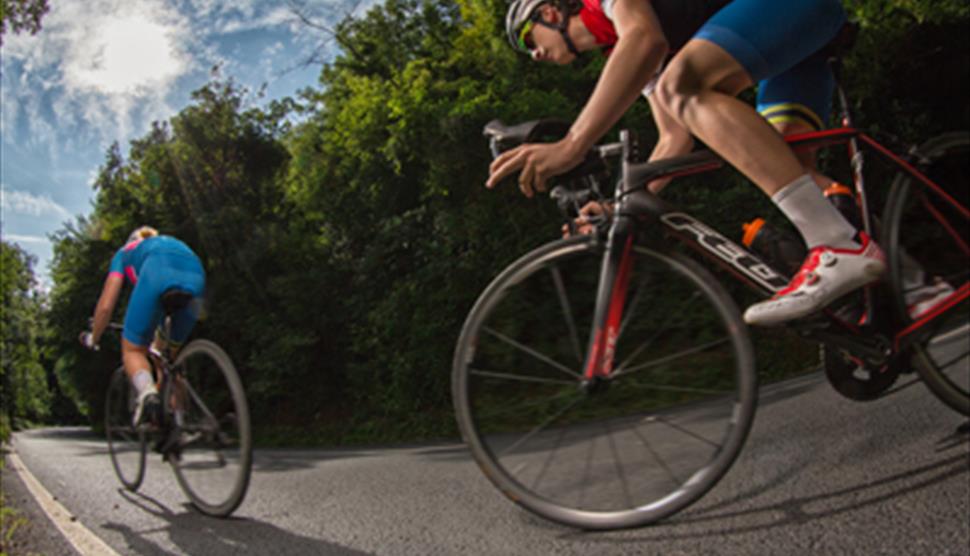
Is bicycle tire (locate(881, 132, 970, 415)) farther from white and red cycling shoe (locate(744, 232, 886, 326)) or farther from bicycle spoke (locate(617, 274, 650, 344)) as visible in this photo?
bicycle spoke (locate(617, 274, 650, 344))

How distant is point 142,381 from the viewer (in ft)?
7.20

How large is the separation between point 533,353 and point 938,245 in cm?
74

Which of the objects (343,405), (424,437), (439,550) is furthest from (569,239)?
(343,405)

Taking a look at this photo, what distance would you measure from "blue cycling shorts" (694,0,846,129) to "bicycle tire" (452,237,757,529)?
0.87ft

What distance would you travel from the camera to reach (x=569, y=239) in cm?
76

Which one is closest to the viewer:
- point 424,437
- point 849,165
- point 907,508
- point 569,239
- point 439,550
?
point 569,239

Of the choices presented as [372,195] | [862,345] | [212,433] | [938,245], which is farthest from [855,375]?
[212,433]

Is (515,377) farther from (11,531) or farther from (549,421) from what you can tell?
(11,531)

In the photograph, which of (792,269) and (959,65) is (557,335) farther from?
(959,65)

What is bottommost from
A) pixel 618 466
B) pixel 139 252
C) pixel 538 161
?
pixel 618 466

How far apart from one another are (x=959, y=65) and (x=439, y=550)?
178 cm

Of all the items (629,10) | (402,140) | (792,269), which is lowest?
A: (792,269)

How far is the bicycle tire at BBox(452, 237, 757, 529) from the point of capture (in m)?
0.76

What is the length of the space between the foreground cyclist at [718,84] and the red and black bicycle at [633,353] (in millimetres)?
45
